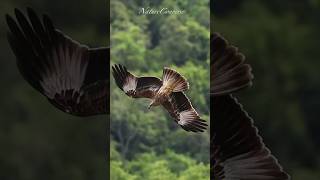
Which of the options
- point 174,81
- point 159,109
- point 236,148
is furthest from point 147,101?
point 236,148

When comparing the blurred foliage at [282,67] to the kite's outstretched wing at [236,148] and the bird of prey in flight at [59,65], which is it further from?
the bird of prey in flight at [59,65]

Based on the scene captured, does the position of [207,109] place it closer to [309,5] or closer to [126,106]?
[126,106]

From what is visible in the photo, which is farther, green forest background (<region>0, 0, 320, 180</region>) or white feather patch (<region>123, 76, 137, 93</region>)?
white feather patch (<region>123, 76, 137, 93</region>)

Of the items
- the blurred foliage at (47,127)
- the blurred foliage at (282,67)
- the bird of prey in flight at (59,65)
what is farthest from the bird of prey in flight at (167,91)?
the blurred foliage at (282,67)

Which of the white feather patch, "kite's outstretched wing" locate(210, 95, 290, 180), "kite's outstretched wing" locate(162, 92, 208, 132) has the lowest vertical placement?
"kite's outstretched wing" locate(210, 95, 290, 180)

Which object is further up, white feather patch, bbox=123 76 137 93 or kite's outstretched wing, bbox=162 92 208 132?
white feather patch, bbox=123 76 137 93

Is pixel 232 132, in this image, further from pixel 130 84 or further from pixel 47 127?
pixel 47 127

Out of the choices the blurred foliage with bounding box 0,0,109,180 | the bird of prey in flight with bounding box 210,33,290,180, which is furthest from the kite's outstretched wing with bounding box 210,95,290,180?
the blurred foliage with bounding box 0,0,109,180

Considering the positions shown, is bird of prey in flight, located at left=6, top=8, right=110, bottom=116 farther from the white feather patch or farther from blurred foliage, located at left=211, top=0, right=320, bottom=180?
blurred foliage, located at left=211, top=0, right=320, bottom=180
